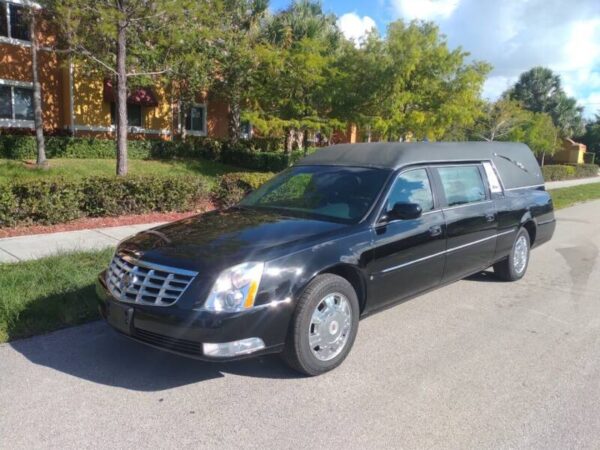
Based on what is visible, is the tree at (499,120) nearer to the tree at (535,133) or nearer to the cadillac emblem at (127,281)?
the tree at (535,133)

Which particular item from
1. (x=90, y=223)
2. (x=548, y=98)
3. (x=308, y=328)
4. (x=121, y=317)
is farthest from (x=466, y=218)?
(x=548, y=98)

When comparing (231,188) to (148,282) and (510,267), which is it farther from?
(148,282)

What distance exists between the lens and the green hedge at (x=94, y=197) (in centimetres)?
846

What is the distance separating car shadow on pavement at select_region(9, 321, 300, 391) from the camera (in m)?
3.71

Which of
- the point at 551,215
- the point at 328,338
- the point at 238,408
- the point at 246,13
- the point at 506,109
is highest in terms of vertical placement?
the point at 246,13

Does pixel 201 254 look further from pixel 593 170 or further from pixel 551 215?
pixel 593 170

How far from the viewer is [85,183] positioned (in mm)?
9375

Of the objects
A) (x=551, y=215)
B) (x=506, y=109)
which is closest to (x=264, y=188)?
(x=551, y=215)

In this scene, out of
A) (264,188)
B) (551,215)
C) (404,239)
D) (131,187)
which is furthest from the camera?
(131,187)

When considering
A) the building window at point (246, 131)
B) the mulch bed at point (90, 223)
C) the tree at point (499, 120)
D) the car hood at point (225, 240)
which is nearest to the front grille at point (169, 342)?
the car hood at point (225, 240)

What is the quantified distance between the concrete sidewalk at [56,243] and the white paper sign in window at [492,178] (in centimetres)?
526

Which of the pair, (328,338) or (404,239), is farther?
(404,239)

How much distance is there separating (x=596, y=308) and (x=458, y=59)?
11139 mm

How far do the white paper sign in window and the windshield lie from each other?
6.12 ft
